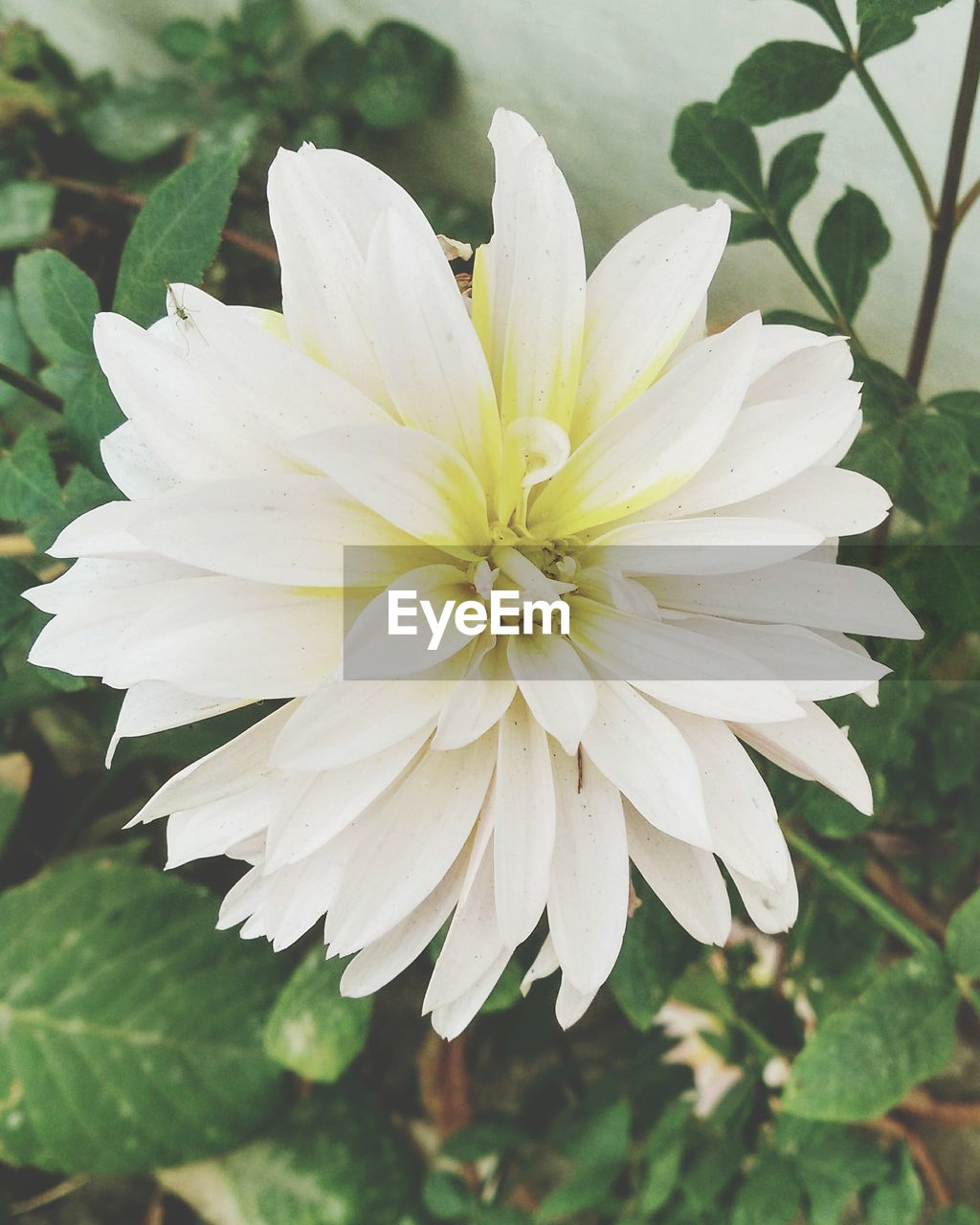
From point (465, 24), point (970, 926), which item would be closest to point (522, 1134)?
point (970, 926)

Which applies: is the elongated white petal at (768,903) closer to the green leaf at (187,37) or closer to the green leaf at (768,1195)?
the green leaf at (768,1195)

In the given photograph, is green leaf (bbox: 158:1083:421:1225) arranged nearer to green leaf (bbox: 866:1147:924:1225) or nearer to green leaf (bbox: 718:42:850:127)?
green leaf (bbox: 866:1147:924:1225)

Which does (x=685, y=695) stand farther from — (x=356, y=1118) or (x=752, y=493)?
(x=356, y=1118)

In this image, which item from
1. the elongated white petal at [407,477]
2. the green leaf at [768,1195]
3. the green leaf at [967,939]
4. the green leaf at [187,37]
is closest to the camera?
the elongated white petal at [407,477]

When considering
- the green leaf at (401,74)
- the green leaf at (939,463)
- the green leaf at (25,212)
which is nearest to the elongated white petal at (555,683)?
Answer: the green leaf at (939,463)

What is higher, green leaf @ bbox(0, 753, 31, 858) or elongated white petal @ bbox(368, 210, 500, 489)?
elongated white petal @ bbox(368, 210, 500, 489)

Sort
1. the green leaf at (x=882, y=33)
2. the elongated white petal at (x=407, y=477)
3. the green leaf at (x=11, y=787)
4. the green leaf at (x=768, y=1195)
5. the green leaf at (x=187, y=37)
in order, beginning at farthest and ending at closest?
the green leaf at (x=187, y=37) → the green leaf at (x=11, y=787) → the green leaf at (x=768, y=1195) → the green leaf at (x=882, y=33) → the elongated white petal at (x=407, y=477)
